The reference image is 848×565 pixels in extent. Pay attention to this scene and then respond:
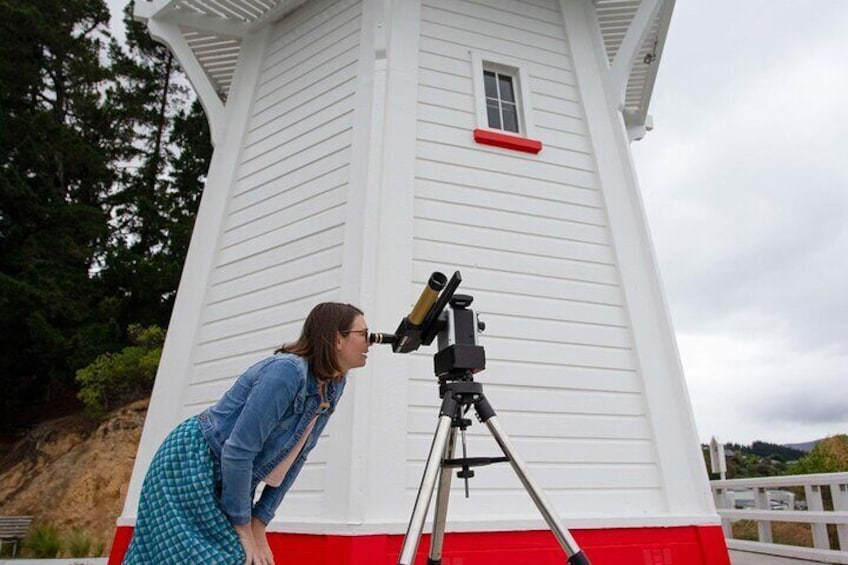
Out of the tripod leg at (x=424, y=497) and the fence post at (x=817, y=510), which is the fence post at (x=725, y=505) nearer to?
the fence post at (x=817, y=510)

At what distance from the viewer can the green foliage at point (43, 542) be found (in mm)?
7477

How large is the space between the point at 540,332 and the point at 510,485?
1014 millimetres

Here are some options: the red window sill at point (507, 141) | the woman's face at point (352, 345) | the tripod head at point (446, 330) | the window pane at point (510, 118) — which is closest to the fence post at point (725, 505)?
the red window sill at point (507, 141)

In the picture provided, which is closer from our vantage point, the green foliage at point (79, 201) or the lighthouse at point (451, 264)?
the lighthouse at point (451, 264)

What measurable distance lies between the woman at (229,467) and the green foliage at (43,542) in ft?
25.2

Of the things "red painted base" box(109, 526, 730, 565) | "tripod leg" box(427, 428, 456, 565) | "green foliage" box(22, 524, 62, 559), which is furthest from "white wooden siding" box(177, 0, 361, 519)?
"green foliage" box(22, 524, 62, 559)

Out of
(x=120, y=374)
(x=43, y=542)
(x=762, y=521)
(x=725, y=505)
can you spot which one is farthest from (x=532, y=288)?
(x=120, y=374)

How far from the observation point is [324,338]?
1672mm

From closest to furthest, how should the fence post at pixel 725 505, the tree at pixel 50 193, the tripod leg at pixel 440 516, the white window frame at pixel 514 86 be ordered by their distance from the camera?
the tripod leg at pixel 440 516 → the white window frame at pixel 514 86 → the fence post at pixel 725 505 → the tree at pixel 50 193

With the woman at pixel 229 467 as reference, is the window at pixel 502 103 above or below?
above

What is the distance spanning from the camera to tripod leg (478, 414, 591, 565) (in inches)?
63.1

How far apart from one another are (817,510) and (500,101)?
441 cm

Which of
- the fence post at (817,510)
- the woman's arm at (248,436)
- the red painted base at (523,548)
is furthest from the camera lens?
the fence post at (817,510)

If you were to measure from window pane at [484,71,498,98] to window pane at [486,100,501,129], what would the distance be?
0.08 metres
